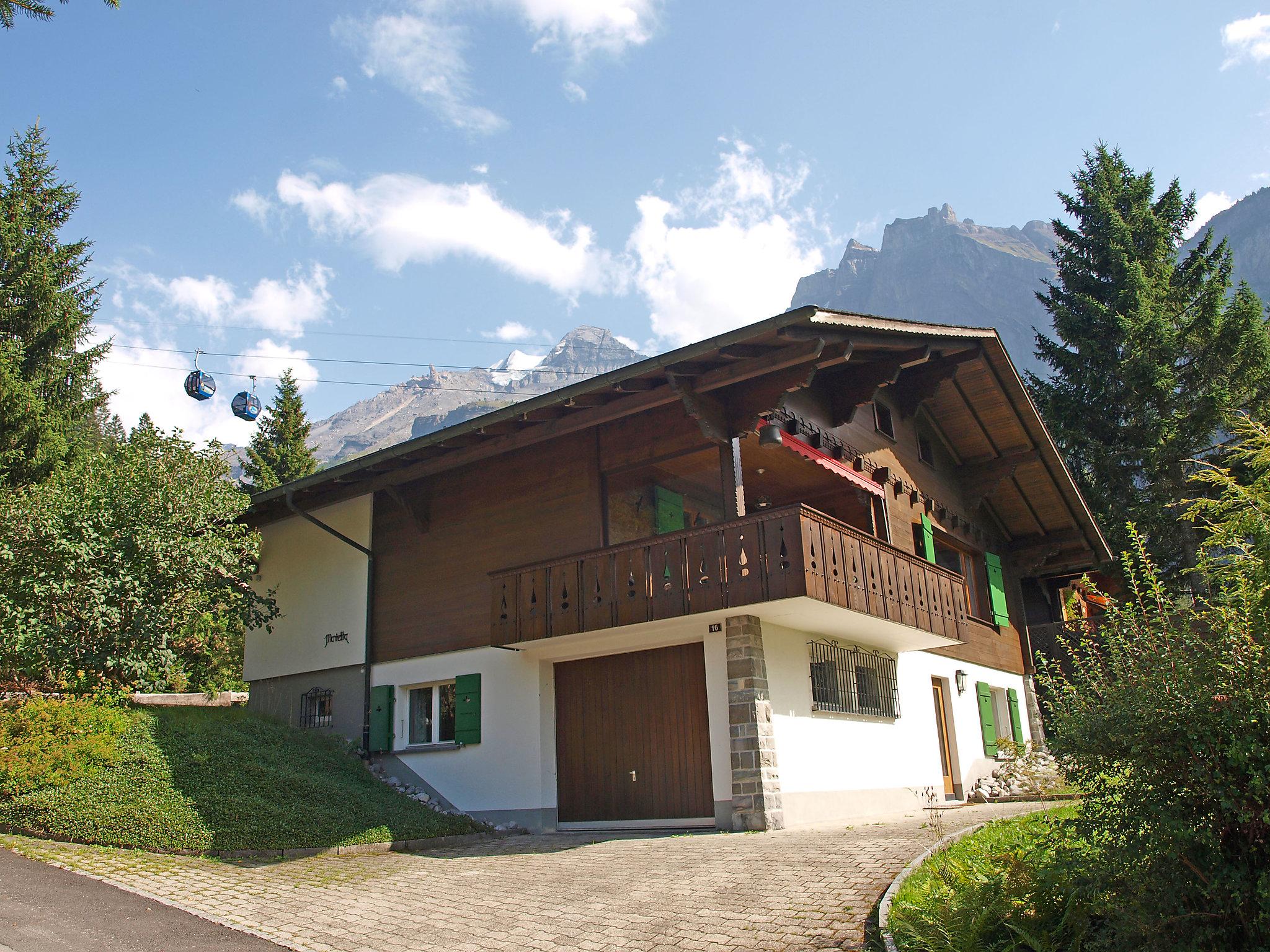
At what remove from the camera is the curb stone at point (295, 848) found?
30.6 feet

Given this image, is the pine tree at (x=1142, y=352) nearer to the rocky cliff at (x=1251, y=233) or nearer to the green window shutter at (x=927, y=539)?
the green window shutter at (x=927, y=539)

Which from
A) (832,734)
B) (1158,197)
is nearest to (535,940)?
(832,734)

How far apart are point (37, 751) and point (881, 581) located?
9771mm

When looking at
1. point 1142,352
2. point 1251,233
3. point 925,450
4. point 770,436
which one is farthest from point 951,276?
point 770,436

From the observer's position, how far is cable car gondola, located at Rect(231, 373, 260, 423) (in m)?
18.5

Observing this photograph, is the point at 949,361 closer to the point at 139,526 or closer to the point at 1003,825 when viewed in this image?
the point at 1003,825

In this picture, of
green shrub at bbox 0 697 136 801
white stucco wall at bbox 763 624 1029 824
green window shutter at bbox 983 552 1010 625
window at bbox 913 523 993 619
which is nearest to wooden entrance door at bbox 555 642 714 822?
white stucco wall at bbox 763 624 1029 824

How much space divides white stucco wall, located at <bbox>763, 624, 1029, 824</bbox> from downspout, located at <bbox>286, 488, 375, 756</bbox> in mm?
6536

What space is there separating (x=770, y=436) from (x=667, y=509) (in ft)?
9.58

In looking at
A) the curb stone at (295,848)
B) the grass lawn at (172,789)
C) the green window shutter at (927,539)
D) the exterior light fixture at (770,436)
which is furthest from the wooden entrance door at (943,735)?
the curb stone at (295,848)

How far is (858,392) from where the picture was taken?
1376cm

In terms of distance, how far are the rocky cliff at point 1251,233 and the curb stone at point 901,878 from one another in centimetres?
11149

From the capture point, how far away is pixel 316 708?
15.5 m

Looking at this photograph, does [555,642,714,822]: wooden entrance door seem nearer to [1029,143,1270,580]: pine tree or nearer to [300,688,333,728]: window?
[300,688,333,728]: window
